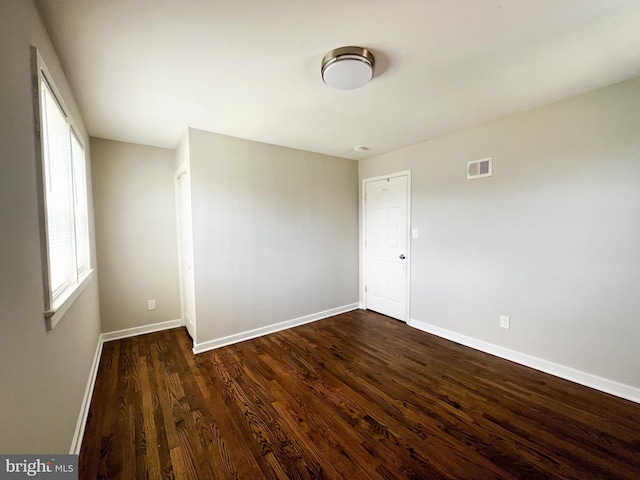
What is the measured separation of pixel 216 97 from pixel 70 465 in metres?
2.38

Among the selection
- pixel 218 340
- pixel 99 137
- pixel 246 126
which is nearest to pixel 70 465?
pixel 218 340

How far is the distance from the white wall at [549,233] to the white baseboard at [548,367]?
0.16 ft

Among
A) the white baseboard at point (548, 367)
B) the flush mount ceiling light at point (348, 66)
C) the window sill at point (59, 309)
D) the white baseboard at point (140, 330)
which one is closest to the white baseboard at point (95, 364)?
the white baseboard at point (140, 330)

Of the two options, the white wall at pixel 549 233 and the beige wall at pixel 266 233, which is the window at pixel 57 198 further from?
the white wall at pixel 549 233

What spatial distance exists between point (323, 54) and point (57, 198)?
6.30 ft

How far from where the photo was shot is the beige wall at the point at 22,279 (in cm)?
86

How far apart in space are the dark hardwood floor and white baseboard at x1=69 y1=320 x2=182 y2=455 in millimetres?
52

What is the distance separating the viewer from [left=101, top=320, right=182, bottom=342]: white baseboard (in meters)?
3.18

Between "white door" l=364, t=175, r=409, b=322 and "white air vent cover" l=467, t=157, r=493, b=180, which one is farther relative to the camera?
"white door" l=364, t=175, r=409, b=322

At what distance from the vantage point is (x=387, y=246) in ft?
12.7

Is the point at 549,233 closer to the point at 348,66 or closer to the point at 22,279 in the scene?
the point at 348,66

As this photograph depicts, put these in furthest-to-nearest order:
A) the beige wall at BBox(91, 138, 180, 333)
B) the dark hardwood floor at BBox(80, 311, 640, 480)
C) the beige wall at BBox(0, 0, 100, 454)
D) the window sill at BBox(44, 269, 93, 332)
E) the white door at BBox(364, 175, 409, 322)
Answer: the white door at BBox(364, 175, 409, 322)
the beige wall at BBox(91, 138, 180, 333)
the dark hardwood floor at BBox(80, 311, 640, 480)
the window sill at BBox(44, 269, 93, 332)
the beige wall at BBox(0, 0, 100, 454)

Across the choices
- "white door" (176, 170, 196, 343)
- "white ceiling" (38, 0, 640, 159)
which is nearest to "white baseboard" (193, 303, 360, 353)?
"white door" (176, 170, 196, 343)

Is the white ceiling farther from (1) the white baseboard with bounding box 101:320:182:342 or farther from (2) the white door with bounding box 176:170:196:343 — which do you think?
(1) the white baseboard with bounding box 101:320:182:342
